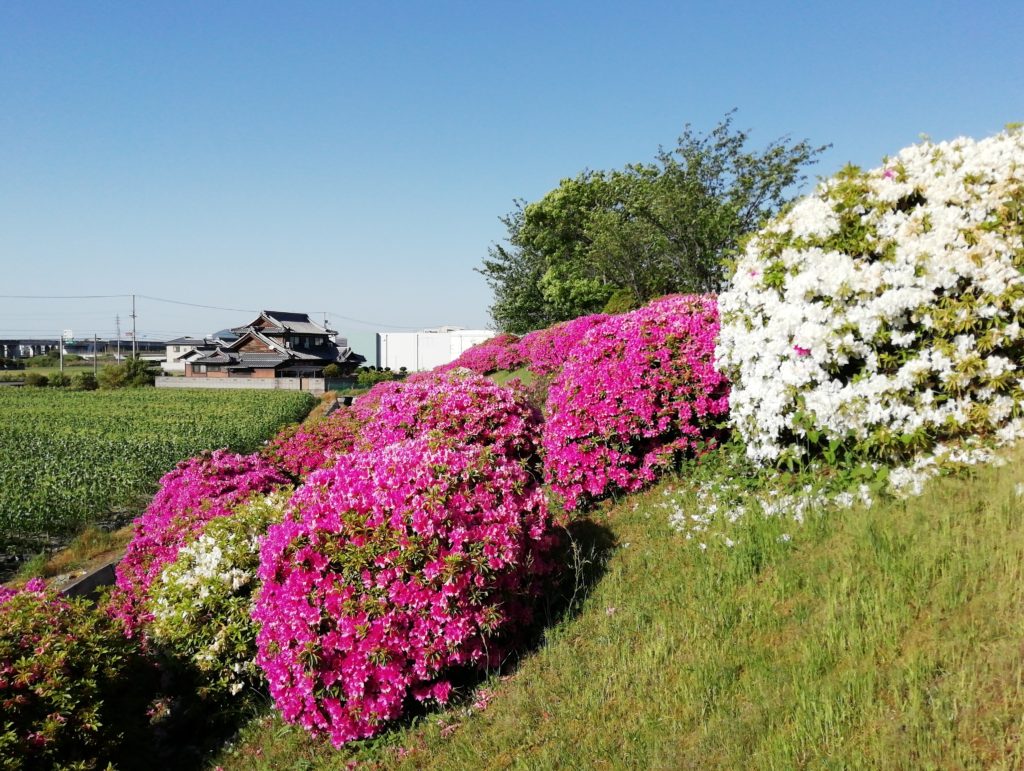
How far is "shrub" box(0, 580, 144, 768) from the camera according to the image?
4.26 m

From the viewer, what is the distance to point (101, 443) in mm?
22625

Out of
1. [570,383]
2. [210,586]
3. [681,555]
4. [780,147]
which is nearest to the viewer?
[681,555]

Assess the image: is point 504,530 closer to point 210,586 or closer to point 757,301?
point 210,586

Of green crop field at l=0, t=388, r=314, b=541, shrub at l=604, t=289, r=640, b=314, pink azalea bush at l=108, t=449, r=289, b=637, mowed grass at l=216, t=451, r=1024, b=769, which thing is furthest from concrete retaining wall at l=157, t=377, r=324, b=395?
mowed grass at l=216, t=451, r=1024, b=769

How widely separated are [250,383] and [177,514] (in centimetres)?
5581

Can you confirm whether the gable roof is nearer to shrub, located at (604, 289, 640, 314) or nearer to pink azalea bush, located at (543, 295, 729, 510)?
shrub, located at (604, 289, 640, 314)

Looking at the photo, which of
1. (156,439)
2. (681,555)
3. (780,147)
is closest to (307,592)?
(681,555)

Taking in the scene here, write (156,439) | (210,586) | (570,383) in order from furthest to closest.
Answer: (156,439)
(570,383)
(210,586)

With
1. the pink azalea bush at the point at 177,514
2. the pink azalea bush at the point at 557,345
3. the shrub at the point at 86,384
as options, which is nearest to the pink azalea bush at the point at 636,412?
the pink azalea bush at the point at 177,514

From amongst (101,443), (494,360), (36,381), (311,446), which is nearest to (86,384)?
(36,381)

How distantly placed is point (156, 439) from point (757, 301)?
22.7 metres

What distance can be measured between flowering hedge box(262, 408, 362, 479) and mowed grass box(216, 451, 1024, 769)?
211 inches

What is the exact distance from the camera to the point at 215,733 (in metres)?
5.66

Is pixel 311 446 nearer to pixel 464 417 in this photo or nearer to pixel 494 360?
pixel 464 417
